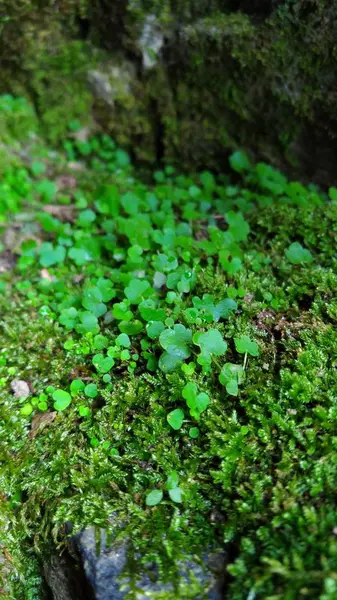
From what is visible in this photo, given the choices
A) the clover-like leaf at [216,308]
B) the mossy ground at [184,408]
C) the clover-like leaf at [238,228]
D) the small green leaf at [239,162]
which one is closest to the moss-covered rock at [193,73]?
the small green leaf at [239,162]

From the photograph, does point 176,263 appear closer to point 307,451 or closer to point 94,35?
point 307,451

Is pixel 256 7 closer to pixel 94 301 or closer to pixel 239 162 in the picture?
pixel 239 162

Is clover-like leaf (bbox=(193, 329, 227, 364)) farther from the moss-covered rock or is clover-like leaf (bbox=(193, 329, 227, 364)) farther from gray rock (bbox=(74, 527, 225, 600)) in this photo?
the moss-covered rock

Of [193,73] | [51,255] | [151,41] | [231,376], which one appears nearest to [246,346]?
[231,376]

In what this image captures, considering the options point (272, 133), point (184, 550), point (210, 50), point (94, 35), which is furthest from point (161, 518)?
point (94, 35)

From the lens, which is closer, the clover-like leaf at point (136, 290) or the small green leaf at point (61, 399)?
the small green leaf at point (61, 399)

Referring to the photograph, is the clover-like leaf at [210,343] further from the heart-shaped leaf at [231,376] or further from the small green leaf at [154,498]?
the small green leaf at [154,498]

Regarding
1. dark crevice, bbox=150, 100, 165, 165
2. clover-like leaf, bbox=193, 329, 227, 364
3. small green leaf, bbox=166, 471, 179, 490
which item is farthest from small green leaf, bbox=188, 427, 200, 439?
dark crevice, bbox=150, 100, 165, 165
